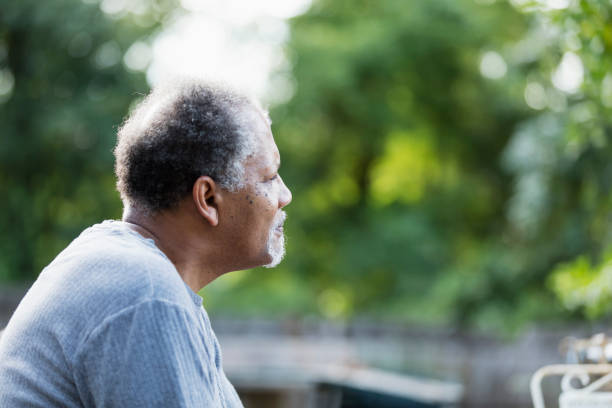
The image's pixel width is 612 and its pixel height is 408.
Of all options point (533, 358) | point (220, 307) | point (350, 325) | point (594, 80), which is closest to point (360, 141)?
point (220, 307)

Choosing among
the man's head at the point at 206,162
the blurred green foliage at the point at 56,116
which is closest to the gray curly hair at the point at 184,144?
the man's head at the point at 206,162

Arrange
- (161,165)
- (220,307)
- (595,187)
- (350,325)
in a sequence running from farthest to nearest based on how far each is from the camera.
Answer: (220,307) < (350,325) < (595,187) < (161,165)

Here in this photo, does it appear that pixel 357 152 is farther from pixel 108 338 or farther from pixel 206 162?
pixel 108 338

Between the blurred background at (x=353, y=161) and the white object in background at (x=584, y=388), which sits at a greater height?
the blurred background at (x=353, y=161)

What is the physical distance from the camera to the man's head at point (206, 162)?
1.32 m

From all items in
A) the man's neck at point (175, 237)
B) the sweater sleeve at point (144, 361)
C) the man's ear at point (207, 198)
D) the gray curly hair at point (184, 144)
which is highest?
the gray curly hair at point (184, 144)

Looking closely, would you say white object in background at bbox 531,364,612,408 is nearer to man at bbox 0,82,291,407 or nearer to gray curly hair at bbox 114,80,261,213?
man at bbox 0,82,291,407

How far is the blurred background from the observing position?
10.1 m

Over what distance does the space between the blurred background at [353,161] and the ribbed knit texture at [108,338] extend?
7567 mm

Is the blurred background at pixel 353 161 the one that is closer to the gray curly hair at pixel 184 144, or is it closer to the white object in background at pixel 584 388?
the white object in background at pixel 584 388

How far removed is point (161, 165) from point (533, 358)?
347 inches

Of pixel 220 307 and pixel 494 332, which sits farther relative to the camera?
pixel 220 307

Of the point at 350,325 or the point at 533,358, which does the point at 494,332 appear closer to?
the point at 533,358

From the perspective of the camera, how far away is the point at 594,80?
3365 mm
